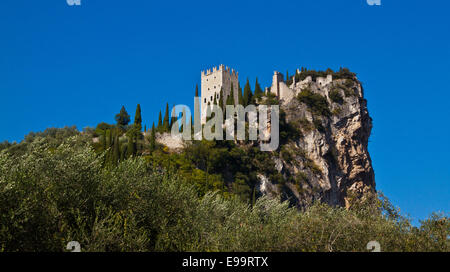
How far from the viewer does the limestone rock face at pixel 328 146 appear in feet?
192

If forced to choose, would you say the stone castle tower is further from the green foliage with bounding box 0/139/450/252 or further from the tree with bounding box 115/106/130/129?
the green foliage with bounding box 0/139/450/252

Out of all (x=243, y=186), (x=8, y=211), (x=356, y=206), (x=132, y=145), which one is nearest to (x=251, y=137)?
(x=243, y=186)

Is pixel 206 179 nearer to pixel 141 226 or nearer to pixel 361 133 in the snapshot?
pixel 141 226

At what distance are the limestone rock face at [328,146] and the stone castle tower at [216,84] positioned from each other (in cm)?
1104

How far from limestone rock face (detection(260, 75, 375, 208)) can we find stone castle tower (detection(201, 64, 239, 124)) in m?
11.0

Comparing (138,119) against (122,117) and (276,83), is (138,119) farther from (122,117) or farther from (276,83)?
(276,83)

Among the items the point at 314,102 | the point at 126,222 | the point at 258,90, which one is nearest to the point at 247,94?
the point at 258,90

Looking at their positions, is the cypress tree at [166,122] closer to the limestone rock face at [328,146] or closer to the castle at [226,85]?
the castle at [226,85]

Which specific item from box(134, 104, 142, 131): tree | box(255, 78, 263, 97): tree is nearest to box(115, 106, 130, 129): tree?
box(134, 104, 142, 131): tree

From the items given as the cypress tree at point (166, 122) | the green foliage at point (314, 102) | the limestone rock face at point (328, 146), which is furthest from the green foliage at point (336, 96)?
the cypress tree at point (166, 122)

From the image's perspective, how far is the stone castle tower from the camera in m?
70.8

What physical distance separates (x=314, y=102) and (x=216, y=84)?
61.1 feet

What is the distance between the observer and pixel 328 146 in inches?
2534
